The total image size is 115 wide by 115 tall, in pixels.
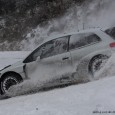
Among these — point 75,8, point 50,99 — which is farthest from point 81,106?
point 75,8

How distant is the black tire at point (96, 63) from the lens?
1236 centimetres

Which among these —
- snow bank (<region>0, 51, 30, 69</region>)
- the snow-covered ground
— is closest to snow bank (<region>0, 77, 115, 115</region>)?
the snow-covered ground

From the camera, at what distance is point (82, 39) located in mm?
12898

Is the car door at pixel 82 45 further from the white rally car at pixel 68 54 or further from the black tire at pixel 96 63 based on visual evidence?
the black tire at pixel 96 63

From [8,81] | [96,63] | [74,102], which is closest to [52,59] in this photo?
[96,63]

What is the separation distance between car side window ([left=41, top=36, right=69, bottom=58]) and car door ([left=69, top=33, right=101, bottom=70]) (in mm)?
189

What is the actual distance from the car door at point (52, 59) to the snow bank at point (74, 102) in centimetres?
213

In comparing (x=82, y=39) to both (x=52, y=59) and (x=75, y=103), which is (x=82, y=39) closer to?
(x=52, y=59)

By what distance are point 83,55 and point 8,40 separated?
18589 millimetres

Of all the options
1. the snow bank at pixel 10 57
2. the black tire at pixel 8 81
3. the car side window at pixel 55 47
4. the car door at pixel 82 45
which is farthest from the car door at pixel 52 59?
the snow bank at pixel 10 57

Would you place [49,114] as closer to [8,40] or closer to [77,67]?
[77,67]

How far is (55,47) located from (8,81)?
6.00ft

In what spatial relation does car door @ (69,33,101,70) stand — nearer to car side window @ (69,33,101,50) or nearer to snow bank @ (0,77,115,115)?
car side window @ (69,33,101,50)

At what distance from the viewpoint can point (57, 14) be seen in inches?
1197
